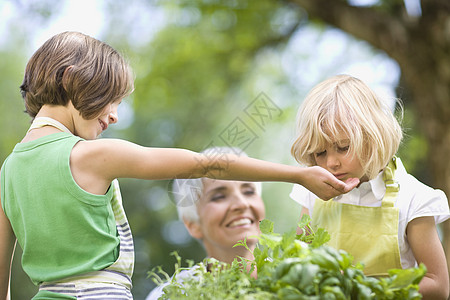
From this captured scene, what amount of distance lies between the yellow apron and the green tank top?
653 millimetres

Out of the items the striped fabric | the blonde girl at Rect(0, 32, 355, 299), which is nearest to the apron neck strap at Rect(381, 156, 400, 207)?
the blonde girl at Rect(0, 32, 355, 299)

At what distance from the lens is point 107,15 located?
311 inches

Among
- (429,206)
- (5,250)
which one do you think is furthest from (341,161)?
(5,250)

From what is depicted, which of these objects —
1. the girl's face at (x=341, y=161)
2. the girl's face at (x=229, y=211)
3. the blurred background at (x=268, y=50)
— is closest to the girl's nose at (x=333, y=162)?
the girl's face at (x=341, y=161)

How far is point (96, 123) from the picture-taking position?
145 centimetres

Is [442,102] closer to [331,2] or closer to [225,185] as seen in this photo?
[331,2]

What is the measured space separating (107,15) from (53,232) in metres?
7.05

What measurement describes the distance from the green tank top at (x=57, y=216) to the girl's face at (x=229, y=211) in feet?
4.09

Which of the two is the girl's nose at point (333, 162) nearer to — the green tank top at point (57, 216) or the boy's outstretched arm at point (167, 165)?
the boy's outstretched arm at point (167, 165)

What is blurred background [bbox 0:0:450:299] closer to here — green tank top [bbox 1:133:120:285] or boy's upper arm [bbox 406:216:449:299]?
boy's upper arm [bbox 406:216:449:299]

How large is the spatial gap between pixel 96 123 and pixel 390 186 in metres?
0.89

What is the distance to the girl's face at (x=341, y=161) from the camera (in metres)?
1.56

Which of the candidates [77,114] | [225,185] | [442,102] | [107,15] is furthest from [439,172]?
[107,15]

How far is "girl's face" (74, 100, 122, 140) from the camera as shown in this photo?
1.43 metres
